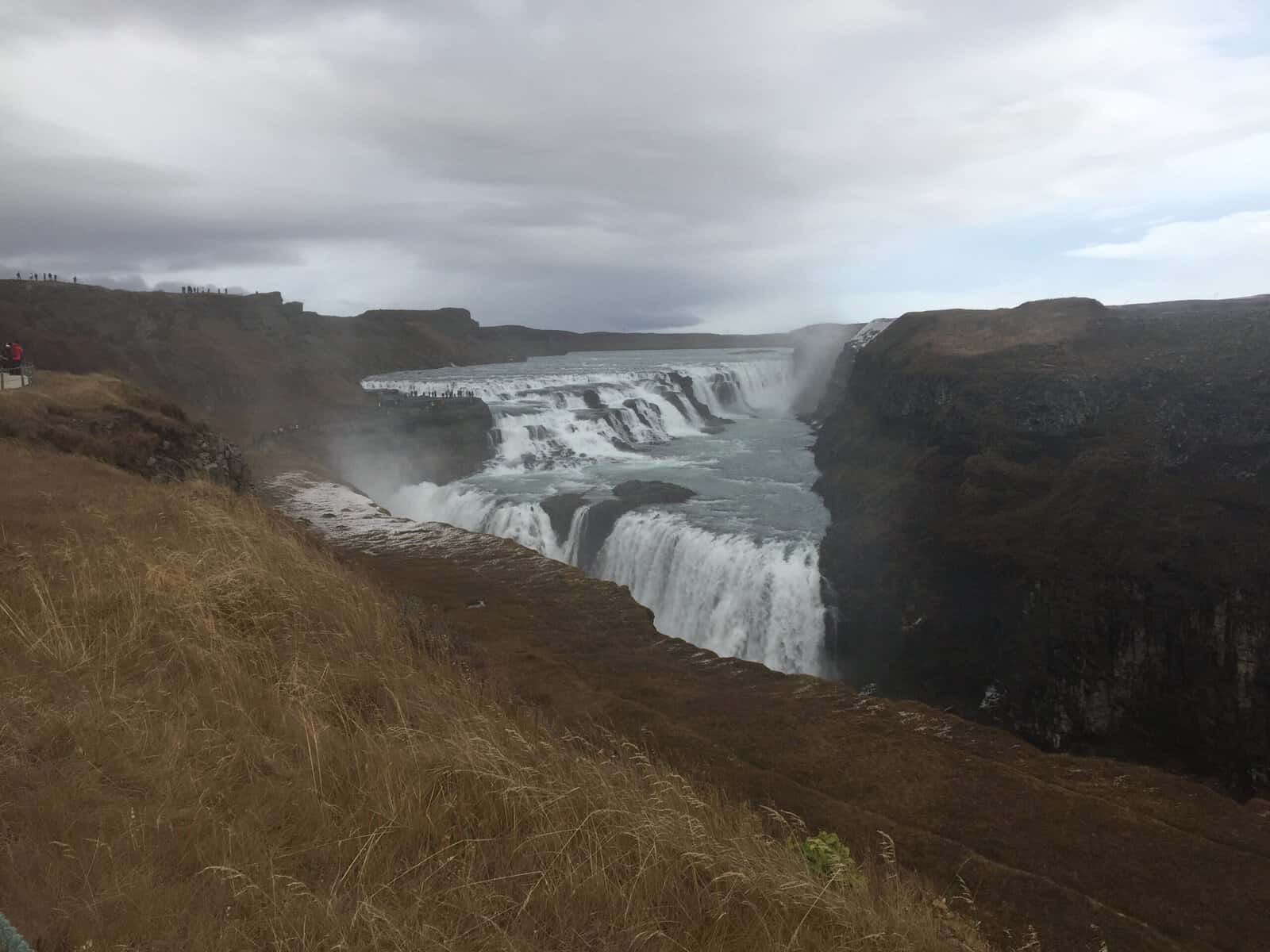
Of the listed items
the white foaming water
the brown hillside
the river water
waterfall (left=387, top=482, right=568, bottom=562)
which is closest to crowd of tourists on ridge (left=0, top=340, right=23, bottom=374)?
waterfall (left=387, top=482, right=568, bottom=562)

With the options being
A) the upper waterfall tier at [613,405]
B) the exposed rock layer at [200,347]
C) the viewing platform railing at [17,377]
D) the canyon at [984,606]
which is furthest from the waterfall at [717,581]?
the exposed rock layer at [200,347]

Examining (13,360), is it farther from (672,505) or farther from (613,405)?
(613,405)

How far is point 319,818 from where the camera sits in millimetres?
3107

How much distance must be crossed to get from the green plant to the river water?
42.4ft

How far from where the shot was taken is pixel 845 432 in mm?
30609

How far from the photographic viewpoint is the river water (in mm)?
17859

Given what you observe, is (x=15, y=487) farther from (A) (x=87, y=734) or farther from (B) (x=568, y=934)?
(B) (x=568, y=934)

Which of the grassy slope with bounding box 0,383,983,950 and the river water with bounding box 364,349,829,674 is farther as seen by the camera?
the river water with bounding box 364,349,829,674

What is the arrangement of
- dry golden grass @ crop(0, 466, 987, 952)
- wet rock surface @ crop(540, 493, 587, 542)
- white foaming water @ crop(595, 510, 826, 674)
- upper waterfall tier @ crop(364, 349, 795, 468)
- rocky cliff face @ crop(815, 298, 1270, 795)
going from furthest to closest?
upper waterfall tier @ crop(364, 349, 795, 468) → wet rock surface @ crop(540, 493, 587, 542) → white foaming water @ crop(595, 510, 826, 674) → rocky cliff face @ crop(815, 298, 1270, 795) → dry golden grass @ crop(0, 466, 987, 952)

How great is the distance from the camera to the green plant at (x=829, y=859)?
3.50 metres

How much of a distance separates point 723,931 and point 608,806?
30.2 inches

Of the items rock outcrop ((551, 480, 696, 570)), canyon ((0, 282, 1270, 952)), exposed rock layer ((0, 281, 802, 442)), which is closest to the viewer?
canyon ((0, 282, 1270, 952))

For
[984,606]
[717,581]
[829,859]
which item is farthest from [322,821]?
[984,606]

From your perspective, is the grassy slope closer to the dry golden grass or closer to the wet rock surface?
the dry golden grass
